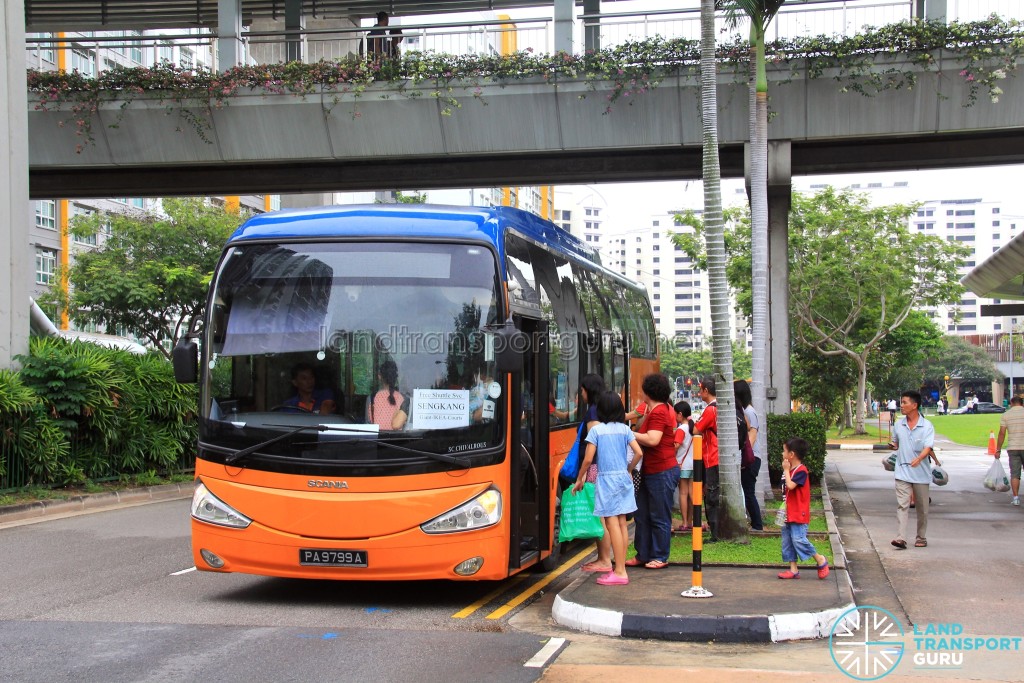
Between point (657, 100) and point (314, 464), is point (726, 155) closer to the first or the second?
point (657, 100)

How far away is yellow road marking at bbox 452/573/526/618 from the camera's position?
8609 mm

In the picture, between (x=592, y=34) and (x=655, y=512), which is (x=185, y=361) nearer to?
(x=655, y=512)

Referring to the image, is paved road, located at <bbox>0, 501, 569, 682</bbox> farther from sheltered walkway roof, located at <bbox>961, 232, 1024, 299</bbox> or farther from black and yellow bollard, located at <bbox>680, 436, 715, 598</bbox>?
sheltered walkway roof, located at <bbox>961, 232, 1024, 299</bbox>

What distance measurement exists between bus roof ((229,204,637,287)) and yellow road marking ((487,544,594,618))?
300 centimetres

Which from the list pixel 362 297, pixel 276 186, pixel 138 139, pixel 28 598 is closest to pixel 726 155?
pixel 276 186

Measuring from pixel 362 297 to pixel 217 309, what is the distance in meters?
1.31

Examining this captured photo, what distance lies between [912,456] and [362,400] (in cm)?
662

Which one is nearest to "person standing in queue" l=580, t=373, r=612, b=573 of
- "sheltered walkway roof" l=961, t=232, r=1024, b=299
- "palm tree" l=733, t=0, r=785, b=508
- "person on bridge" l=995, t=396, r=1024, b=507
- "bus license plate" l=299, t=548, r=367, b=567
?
"bus license plate" l=299, t=548, r=367, b=567

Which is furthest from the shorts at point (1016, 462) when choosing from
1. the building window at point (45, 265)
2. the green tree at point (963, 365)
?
the green tree at point (963, 365)

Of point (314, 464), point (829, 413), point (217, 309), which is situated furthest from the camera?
point (829, 413)

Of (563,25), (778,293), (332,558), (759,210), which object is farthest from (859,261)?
(332,558)

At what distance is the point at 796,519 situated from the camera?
950 centimetres

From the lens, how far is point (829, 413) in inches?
2164

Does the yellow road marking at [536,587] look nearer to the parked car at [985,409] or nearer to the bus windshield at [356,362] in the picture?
the bus windshield at [356,362]
